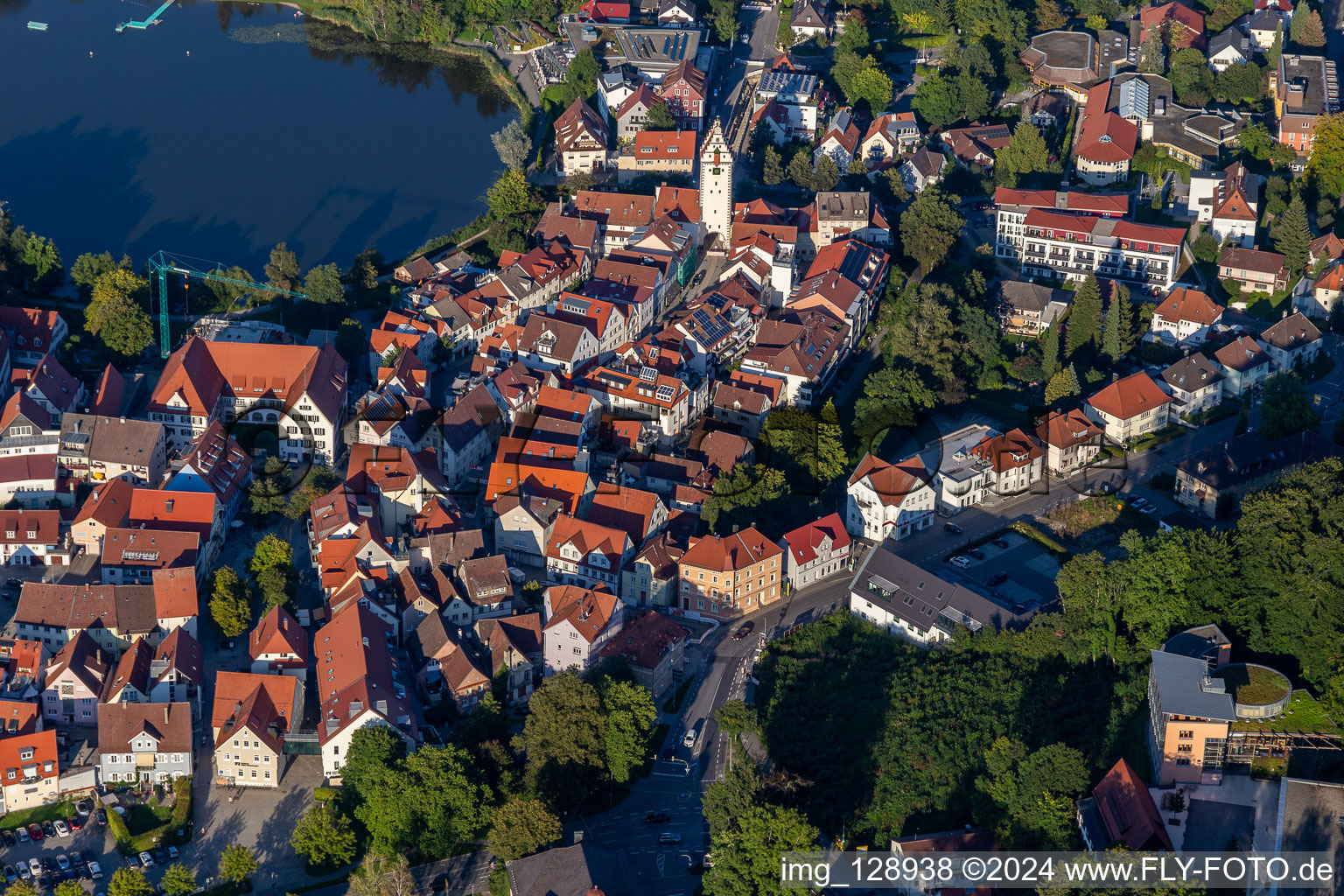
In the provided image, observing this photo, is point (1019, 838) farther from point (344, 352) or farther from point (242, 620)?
point (344, 352)

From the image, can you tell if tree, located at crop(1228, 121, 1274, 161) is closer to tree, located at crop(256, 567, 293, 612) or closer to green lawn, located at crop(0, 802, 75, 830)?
tree, located at crop(256, 567, 293, 612)

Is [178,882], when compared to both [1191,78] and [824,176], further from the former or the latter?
[1191,78]

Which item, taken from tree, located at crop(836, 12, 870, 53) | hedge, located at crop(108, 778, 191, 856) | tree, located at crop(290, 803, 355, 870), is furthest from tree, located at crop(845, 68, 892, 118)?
hedge, located at crop(108, 778, 191, 856)

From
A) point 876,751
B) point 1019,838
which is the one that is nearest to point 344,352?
point 876,751

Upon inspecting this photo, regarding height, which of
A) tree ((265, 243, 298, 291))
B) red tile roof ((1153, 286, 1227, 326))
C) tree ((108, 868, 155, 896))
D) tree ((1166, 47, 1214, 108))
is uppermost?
tree ((1166, 47, 1214, 108))

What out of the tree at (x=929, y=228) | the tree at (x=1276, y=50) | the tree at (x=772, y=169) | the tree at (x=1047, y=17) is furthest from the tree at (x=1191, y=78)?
the tree at (x=772, y=169)

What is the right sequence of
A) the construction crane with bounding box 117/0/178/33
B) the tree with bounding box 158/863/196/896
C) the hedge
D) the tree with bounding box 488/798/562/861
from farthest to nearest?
the construction crane with bounding box 117/0/178/33 → the hedge → the tree with bounding box 158/863/196/896 → the tree with bounding box 488/798/562/861

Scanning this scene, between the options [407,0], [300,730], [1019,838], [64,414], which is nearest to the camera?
[1019,838]
